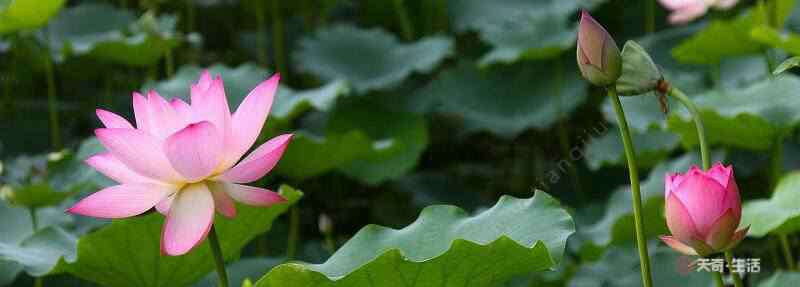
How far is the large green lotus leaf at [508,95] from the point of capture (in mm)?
2297

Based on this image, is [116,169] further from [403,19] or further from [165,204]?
[403,19]

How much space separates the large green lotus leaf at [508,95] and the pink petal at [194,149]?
1.52 metres

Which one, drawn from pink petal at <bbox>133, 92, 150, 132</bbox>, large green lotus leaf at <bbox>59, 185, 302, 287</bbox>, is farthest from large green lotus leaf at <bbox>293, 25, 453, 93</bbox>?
pink petal at <bbox>133, 92, 150, 132</bbox>

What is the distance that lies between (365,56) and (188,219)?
5.67ft

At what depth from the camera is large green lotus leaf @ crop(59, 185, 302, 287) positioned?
3.29 feet

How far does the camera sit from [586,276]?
1.42 m

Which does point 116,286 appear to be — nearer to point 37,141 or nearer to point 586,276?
point 586,276

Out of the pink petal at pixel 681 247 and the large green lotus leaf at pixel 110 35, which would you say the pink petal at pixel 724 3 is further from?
the pink petal at pixel 681 247

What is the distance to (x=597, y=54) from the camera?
2.36 ft

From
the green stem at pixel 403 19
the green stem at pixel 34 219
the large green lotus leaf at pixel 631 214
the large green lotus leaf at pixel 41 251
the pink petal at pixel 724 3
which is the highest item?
the large green lotus leaf at pixel 41 251

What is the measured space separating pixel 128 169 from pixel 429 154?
1808 millimetres

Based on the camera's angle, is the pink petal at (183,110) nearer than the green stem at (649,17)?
Yes

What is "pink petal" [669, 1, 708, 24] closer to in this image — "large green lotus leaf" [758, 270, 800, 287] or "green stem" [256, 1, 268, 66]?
"large green lotus leaf" [758, 270, 800, 287]

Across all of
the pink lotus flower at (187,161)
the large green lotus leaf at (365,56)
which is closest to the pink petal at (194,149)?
the pink lotus flower at (187,161)
